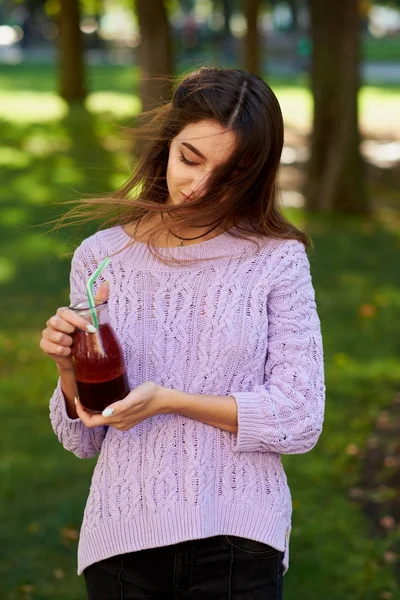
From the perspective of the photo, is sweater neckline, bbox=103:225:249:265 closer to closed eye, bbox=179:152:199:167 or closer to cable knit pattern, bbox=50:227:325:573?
cable knit pattern, bbox=50:227:325:573

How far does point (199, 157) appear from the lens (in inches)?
90.6

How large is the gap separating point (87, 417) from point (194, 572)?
44 cm

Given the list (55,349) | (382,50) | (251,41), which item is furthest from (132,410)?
(382,50)

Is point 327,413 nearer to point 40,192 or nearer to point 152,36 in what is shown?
point 40,192

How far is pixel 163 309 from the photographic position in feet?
7.68

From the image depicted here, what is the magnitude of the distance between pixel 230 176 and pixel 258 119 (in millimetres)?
149

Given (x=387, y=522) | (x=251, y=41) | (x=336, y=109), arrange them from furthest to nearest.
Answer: (x=251, y=41) < (x=336, y=109) < (x=387, y=522)

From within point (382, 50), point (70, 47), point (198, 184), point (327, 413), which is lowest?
point (382, 50)

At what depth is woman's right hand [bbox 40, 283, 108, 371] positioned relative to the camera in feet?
6.87

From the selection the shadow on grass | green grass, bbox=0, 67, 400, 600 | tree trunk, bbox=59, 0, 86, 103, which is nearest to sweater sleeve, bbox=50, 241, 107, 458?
green grass, bbox=0, 67, 400, 600

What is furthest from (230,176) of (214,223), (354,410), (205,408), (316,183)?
(316,183)

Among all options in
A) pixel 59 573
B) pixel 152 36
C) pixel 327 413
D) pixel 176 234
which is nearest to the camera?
pixel 176 234

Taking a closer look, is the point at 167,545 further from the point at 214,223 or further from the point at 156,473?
the point at 214,223

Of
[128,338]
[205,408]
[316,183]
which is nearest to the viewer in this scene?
[205,408]
